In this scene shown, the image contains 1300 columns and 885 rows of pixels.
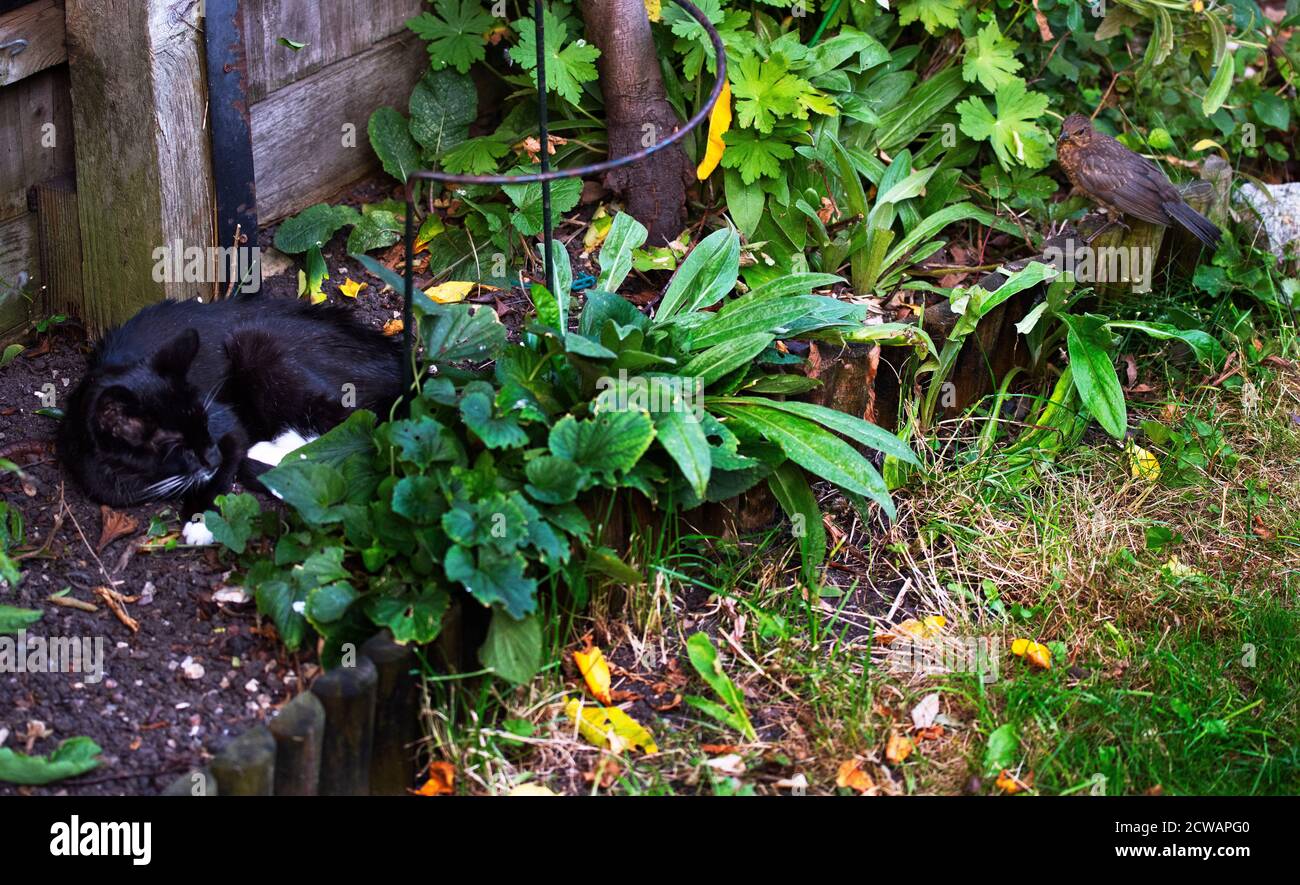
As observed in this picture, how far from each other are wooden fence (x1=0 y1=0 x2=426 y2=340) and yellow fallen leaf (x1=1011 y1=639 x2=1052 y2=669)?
235 cm

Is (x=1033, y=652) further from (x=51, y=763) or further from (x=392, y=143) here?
(x=392, y=143)

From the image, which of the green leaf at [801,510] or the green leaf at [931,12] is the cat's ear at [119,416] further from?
the green leaf at [931,12]

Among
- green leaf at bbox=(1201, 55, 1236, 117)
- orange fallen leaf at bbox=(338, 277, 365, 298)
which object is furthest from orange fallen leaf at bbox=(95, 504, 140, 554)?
green leaf at bbox=(1201, 55, 1236, 117)

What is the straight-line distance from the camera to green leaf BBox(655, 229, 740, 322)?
3.30m

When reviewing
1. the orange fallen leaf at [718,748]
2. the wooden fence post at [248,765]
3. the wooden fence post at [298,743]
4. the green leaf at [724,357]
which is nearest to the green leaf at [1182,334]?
the green leaf at [724,357]

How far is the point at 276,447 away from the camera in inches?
128

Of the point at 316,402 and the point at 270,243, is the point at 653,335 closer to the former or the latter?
the point at 316,402

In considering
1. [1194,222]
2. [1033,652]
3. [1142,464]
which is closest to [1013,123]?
[1194,222]

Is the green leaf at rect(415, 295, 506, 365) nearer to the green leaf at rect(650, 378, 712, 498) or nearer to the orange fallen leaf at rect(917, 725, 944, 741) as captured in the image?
the green leaf at rect(650, 378, 712, 498)

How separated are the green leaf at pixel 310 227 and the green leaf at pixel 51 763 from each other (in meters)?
1.73

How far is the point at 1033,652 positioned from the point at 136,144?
8.56 feet

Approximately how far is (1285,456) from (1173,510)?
18.2 inches

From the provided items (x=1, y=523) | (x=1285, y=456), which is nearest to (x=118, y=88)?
(x=1, y=523)

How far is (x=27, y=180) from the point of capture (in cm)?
338
